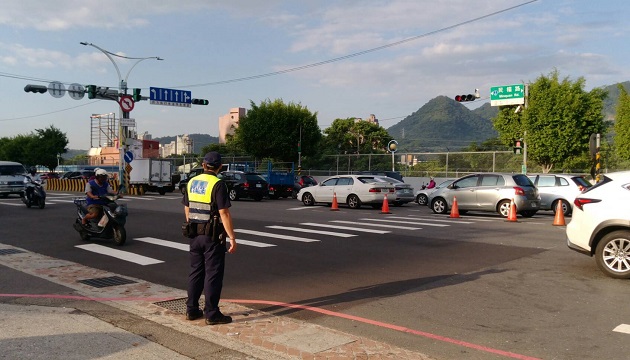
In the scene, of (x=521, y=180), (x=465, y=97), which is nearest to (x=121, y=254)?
(x=521, y=180)

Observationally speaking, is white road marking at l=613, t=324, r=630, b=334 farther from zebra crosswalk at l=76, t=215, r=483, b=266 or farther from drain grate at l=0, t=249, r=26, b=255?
drain grate at l=0, t=249, r=26, b=255

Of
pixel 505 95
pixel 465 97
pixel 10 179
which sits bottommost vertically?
pixel 10 179

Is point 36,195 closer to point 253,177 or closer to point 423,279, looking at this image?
point 253,177

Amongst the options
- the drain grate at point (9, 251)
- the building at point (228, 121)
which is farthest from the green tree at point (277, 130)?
the building at point (228, 121)

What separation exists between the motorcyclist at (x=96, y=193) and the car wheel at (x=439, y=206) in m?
12.8

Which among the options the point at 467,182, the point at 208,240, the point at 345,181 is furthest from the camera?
the point at 345,181

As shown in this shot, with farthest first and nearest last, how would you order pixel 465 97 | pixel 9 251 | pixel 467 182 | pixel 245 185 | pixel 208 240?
pixel 465 97 < pixel 245 185 < pixel 467 182 < pixel 9 251 < pixel 208 240

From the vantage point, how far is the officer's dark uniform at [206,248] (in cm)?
566

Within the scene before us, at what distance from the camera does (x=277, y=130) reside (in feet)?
166

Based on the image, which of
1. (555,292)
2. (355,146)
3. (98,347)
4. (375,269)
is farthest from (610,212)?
(355,146)

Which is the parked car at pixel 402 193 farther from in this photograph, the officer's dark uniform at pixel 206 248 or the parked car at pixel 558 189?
the officer's dark uniform at pixel 206 248

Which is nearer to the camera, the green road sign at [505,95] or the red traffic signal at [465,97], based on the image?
the red traffic signal at [465,97]

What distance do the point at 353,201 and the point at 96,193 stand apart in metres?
13.3

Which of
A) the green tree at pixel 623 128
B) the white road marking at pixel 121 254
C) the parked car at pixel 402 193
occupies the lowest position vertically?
the white road marking at pixel 121 254
